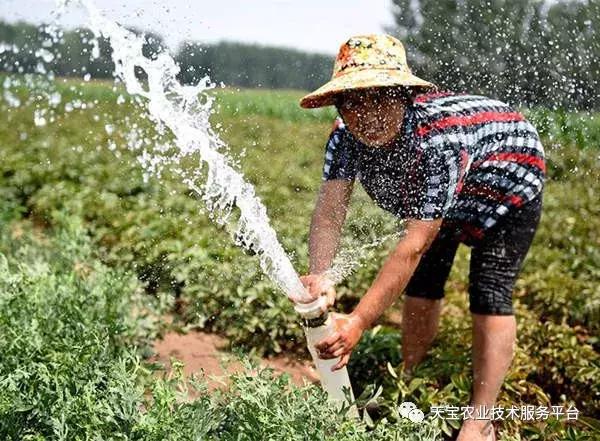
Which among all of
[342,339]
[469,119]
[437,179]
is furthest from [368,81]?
[342,339]

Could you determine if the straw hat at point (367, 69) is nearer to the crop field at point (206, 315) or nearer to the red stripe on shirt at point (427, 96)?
the red stripe on shirt at point (427, 96)

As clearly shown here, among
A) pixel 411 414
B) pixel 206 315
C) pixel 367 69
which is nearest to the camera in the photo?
pixel 411 414

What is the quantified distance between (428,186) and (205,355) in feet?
5.33

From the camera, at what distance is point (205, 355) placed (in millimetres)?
3422

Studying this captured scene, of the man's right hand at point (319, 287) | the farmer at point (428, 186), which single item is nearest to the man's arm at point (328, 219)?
the farmer at point (428, 186)

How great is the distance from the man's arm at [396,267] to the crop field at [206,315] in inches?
7.8

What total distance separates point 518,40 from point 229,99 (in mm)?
15772

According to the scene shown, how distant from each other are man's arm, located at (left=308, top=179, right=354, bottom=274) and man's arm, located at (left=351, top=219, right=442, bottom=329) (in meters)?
0.26

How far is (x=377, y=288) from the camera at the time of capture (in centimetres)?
212

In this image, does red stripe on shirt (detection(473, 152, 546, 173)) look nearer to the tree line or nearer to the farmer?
the farmer

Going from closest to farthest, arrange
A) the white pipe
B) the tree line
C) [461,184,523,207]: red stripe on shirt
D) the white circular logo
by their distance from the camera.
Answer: the white circular logo, the white pipe, [461,184,523,207]: red stripe on shirt, the tree line

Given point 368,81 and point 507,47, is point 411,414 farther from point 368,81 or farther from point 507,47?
point 507,47

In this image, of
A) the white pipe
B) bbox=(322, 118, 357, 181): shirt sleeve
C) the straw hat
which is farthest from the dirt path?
the straw hat

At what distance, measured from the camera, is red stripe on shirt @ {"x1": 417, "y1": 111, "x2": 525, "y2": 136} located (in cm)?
214
